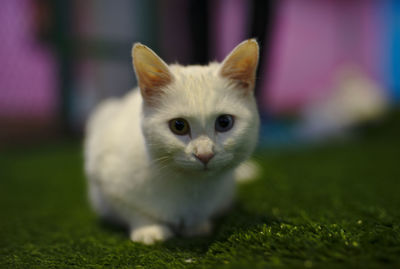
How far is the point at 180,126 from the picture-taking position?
0.98 metres

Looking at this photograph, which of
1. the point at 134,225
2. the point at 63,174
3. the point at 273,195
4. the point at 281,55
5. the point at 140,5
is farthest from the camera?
the point at 281,55

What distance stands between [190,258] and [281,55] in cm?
611

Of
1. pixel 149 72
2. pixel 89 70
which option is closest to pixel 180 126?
pixel 149 72

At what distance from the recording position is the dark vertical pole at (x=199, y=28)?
212cm

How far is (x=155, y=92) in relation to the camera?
1046 millimetres

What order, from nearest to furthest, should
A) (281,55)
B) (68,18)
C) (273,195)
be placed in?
1. (273,195)
2. (68,18)
3. (281,55)

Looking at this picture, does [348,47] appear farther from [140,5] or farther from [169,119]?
[169,119]

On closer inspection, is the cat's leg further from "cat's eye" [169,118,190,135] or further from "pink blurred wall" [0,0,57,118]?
"pink blurred wall" [0,0,57,118]

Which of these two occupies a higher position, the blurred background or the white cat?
the blurred background

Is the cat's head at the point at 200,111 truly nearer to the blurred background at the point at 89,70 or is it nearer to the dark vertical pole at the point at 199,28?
the dark vertical pole at the point at 199,28

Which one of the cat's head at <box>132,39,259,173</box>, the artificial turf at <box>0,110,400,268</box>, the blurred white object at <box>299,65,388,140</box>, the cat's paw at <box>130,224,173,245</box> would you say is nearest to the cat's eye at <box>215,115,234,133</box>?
the cat's head at <box>132,39,259,173</box>

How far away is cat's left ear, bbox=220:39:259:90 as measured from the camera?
3.27 feet

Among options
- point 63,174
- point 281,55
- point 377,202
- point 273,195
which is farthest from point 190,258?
point 281,55

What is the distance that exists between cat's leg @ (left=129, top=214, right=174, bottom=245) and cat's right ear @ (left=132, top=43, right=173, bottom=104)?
1.34 ft
